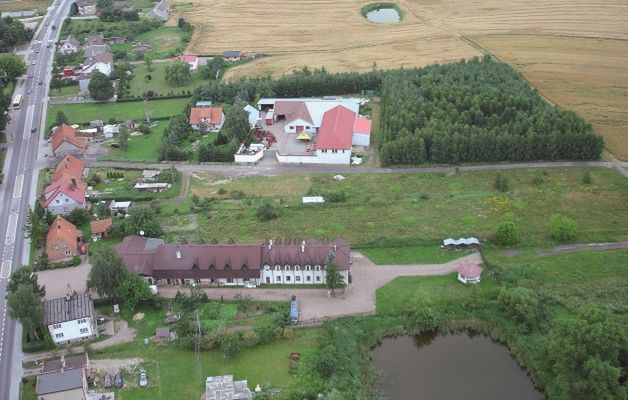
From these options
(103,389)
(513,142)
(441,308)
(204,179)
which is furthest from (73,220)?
(513,142)

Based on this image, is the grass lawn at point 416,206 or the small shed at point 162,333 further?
the grass lawn at point 416,206

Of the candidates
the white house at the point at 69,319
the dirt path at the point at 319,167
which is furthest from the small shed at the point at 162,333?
the dirt path at the point at 319,167

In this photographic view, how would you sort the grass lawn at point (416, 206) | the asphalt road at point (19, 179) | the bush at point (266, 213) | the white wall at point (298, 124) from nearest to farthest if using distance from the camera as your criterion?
the asphalt road at point (19, 179) < the grass lawn at point (416, 206) < the bush at point (266, 213) < the white wall at point (298, 124)

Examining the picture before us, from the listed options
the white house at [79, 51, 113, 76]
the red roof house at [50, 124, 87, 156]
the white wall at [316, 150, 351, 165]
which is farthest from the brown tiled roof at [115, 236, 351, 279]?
→ the white house at [79, 51, 113, 76]

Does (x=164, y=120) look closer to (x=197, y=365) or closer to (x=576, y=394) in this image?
(x=197, y=365)

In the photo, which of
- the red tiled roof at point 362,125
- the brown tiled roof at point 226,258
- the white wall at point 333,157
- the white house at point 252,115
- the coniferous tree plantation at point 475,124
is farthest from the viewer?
the white house at point 252,115

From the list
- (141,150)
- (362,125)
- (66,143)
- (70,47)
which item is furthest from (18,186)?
(70,47)

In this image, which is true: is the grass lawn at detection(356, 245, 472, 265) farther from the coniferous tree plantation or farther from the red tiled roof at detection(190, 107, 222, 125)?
the red tiled roof at detection(190, 107, 222, 125)

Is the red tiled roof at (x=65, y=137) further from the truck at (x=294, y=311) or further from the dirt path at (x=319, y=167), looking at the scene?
the truck at (x=294, y=311)
